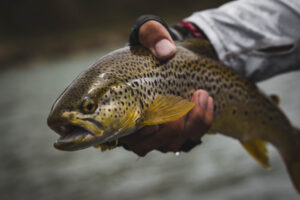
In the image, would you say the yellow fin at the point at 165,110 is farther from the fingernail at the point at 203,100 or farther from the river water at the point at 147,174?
the river water at the point at 147,174

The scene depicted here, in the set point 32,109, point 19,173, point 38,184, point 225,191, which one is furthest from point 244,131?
point 32,109

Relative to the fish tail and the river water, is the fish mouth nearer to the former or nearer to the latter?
the fish tail

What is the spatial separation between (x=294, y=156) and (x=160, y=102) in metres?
1.32

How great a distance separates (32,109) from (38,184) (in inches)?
403

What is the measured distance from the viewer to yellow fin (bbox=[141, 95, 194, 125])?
70.2 inches

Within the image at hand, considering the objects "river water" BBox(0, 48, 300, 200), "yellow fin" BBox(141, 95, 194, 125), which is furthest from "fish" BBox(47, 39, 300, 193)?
"river water" BBox(0, 48, 300, 200)

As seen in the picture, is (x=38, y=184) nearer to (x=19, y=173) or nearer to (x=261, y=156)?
(x=19, y=173)

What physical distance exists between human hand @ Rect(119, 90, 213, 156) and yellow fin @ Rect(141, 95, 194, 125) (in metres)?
0.15

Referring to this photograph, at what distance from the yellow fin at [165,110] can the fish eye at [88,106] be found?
0.28 meters

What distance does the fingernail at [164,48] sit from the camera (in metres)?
2.02

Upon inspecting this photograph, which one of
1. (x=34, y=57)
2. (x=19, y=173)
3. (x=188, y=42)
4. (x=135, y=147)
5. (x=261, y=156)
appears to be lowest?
(x=34, y=57)

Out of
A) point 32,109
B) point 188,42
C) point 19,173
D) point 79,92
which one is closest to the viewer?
point 79,92

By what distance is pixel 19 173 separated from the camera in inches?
335

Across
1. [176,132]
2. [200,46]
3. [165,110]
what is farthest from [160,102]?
[200,46]
